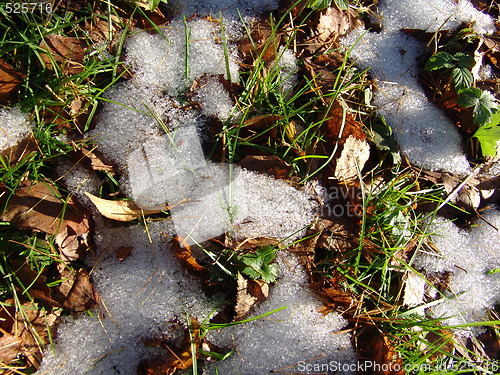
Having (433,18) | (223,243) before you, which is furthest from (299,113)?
(433,18)

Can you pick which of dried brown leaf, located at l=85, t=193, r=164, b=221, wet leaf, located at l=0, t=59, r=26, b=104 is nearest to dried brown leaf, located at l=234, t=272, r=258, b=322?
dried brown leaf, located at l=85, t=193, r=164, b=221

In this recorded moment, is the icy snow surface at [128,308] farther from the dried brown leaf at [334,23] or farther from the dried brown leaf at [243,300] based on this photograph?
the dried brown leaf at [334,23]

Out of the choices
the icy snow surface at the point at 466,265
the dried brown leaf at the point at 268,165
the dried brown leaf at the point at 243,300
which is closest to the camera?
the dried brown leaf at the point at 243,300

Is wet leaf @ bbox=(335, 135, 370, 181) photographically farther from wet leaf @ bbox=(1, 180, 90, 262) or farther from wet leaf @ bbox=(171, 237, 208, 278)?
wet leaf @ bbox=(1, 180, 90, 262)

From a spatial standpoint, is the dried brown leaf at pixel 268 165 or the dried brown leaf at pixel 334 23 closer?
the dried brown leaf at pixel 268 165

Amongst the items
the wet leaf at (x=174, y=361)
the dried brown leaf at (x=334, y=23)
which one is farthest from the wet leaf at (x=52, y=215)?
the dried brown leaf at (x=334, y=23)

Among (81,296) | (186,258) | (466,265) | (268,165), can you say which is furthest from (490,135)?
(81,296)
